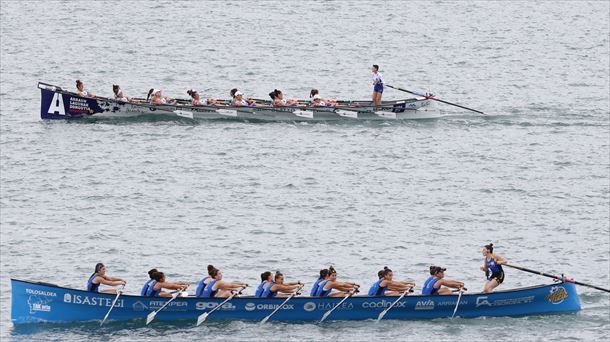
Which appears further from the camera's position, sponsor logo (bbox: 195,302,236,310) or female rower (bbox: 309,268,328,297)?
female rower (bbox: 309,268,328,297)

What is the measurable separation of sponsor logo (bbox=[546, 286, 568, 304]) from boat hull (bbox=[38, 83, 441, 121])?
25.9m

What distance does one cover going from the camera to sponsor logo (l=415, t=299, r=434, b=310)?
187 feet

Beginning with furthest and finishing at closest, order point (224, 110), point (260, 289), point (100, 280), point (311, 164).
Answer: point (224, 110) → point (311, 164) → point (260, 289) → point (100, 280)


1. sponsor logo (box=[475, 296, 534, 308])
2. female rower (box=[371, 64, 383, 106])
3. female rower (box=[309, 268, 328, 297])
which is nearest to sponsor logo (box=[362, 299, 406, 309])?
female rower (box=[309, 268, 328, 297])

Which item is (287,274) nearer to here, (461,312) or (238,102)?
(461,312)

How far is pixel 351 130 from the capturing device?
82.4m

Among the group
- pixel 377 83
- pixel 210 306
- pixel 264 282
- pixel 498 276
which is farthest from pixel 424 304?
pixel 377 83

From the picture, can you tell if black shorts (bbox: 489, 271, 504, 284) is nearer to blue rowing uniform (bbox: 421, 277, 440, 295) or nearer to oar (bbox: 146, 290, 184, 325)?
blue rowing uniform (bbox: 421, 277, 440, 295)

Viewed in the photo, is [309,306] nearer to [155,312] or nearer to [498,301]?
[155,312]

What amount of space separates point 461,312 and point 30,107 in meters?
37.3

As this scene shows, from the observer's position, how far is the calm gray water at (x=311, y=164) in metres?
63.3

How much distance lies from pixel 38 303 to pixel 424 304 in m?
12.7

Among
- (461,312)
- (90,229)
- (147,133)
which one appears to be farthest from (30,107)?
(461,312)

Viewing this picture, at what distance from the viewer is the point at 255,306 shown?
186 feet
